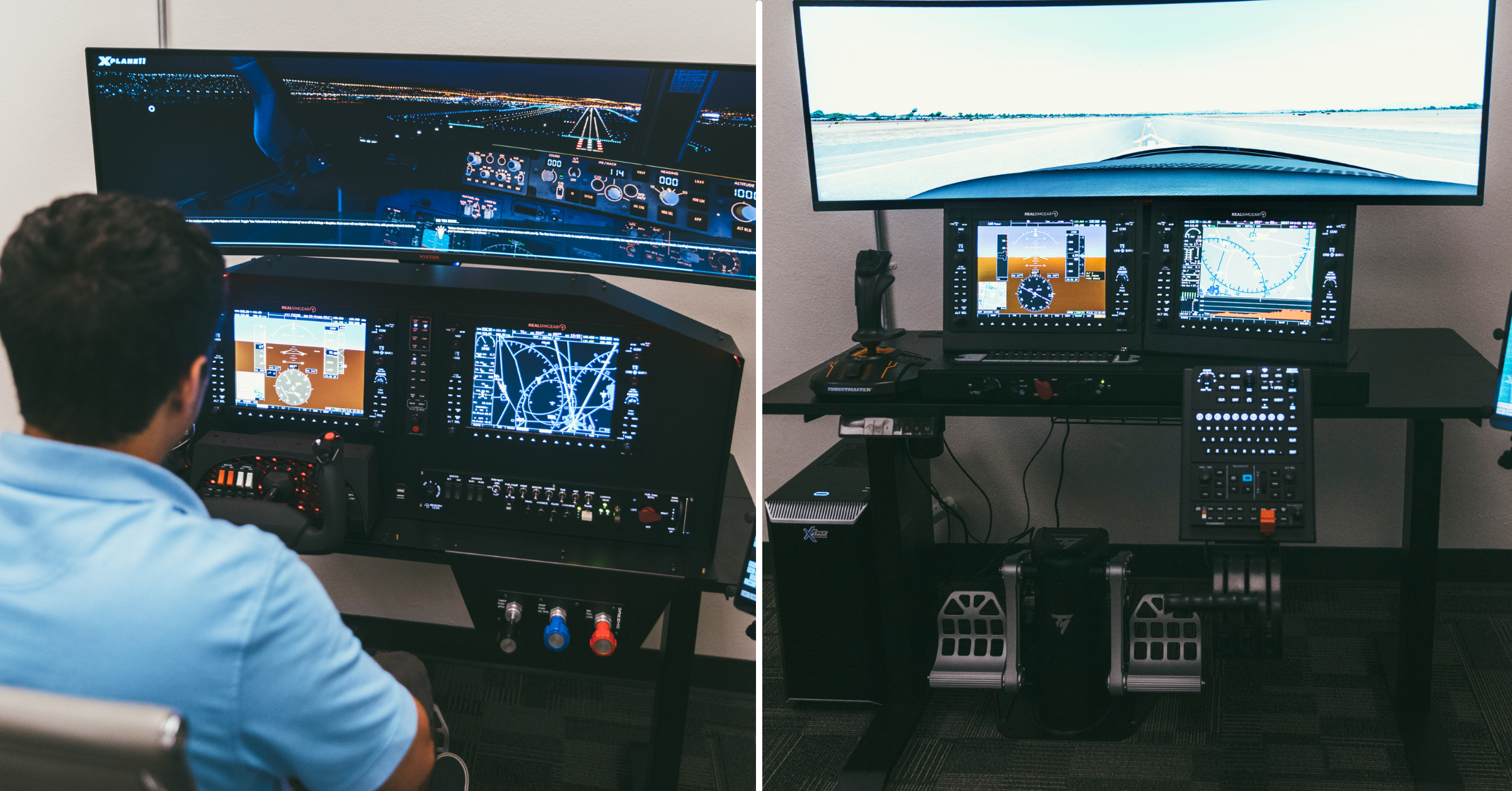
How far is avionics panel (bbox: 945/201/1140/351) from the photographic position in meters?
2.46

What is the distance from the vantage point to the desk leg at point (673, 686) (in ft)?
6.59

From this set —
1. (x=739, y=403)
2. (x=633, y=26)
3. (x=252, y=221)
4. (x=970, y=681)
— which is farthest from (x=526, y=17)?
(x=970, y=681)

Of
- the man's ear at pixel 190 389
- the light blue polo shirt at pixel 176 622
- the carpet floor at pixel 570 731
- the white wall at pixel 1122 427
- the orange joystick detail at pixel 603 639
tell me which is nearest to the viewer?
the light blue polo shirt at pixel 176 622

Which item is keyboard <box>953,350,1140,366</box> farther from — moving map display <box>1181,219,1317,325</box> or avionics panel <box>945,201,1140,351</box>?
moving map display <box>1181,219,1317,325</box>

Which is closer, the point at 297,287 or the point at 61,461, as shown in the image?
the point at 61,461

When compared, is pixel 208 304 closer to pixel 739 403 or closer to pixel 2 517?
pixel 2 517

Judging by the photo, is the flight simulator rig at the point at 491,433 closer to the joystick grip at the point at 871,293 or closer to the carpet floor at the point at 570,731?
the carpet floor at the point at 570,731

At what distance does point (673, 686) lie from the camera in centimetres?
210

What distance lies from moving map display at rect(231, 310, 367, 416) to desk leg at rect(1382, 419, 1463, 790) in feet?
6.98

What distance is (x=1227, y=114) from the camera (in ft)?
8.16

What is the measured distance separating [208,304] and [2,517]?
10.7 inches

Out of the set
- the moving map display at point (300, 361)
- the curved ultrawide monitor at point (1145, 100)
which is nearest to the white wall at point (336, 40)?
the curved ultrawide monitor at point (1145, 100)

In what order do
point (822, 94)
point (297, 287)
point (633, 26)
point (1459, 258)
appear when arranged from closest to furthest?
1. point (297, 287)
2. point (633, 26)
3. point (822, 94)
4. point (1459, 258)

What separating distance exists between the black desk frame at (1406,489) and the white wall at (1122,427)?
40 cm
